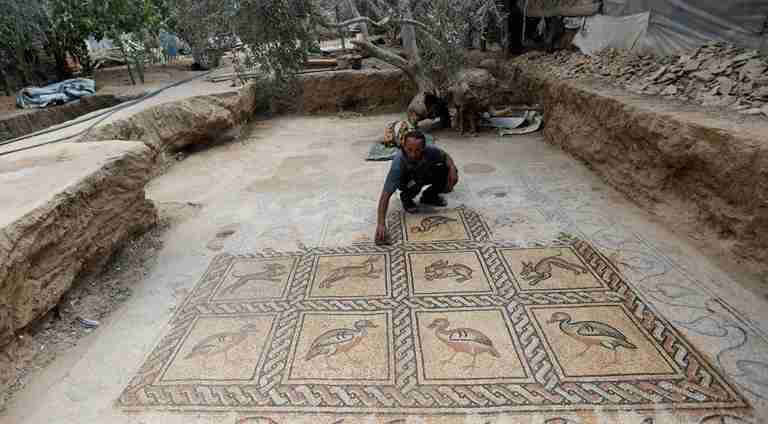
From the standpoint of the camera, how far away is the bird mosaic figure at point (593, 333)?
1.89 metres

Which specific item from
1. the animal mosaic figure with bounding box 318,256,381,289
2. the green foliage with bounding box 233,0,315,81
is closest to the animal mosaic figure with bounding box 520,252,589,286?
the animal mosaic figure with bounding box 318,256,381,289

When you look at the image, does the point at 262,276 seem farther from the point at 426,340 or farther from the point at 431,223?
the point at 431,223

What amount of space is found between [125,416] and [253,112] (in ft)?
19.4

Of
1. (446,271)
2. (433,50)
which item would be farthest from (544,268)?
(433,50)

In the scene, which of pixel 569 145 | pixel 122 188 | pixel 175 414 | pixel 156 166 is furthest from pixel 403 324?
pixel 156 166

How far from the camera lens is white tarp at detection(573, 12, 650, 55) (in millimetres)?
4457

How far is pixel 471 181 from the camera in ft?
12.8

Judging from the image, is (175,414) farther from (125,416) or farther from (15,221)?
(15,221)

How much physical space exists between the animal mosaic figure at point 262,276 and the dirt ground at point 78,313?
63cm

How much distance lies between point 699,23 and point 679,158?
1663mm

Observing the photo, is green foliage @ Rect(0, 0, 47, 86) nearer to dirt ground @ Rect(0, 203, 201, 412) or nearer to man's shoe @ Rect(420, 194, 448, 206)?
dirt ground @ Rect(0, 203, 201, 412)

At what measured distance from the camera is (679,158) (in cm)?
275

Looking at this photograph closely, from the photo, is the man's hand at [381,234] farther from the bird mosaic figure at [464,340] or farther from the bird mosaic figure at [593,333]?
the bird mosaic figure at [593,333]

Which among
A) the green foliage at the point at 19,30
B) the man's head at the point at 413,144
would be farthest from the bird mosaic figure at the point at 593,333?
the green foliage at the point at 19,30
